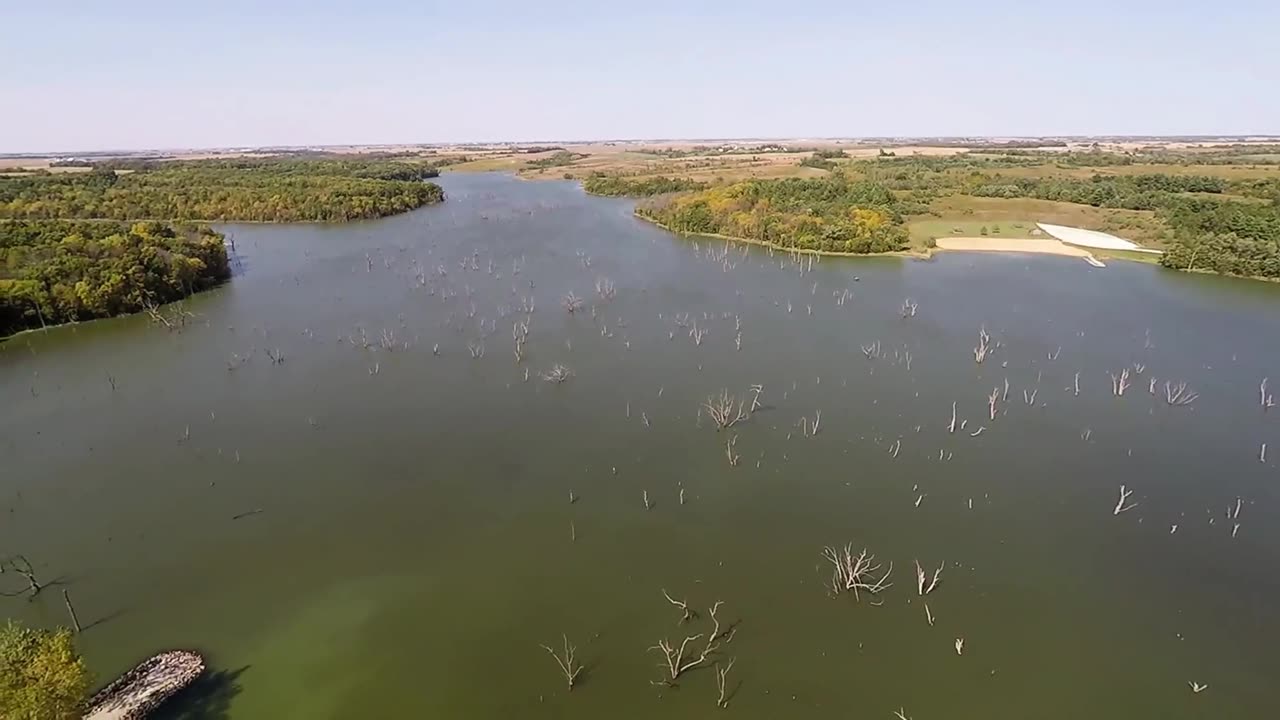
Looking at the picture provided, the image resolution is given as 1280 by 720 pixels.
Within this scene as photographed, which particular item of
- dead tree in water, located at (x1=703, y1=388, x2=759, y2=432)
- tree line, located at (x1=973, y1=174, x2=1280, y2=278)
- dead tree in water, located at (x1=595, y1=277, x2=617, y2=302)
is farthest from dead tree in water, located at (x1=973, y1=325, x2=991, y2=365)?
tree line, located at (x1=973, y1=174, x2=1280, y2=278)

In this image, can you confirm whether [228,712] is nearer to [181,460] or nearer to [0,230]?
[181,460]

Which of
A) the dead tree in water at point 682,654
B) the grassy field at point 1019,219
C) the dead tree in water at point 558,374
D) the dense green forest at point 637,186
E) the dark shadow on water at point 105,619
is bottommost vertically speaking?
the dead tree in water at point 682,654

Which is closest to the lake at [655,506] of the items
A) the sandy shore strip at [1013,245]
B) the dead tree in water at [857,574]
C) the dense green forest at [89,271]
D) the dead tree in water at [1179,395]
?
the dead tree in water at [857,574]

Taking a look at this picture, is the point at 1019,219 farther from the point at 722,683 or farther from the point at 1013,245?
the point at 722,683

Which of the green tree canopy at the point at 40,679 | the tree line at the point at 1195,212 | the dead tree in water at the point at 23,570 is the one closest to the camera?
the green tree canopy at the point at 40,679

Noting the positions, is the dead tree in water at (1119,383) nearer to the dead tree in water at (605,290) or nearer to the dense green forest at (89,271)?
the dead tree in water at (605,290)

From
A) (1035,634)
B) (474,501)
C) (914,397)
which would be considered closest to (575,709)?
(474,501)

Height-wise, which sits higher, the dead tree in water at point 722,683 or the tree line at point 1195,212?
the tree line at point 1195,212

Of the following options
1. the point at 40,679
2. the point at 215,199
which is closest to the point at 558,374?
the point at 40,679

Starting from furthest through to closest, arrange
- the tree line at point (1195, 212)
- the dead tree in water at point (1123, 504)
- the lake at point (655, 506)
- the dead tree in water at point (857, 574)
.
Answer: the tree line at point (1195, 212) → the dead tree in water at point (1123, 504) → the dead tree in water at point (857, 574) → the lake at point (655, 506)
